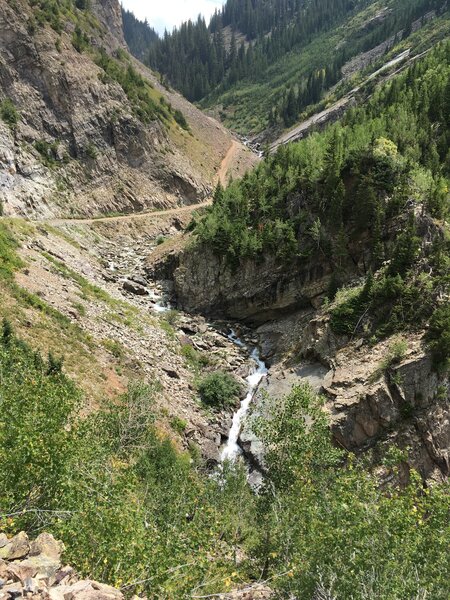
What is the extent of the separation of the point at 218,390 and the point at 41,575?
2719 cm

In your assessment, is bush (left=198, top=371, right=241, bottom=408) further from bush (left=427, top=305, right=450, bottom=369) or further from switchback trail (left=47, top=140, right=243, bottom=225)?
switchback trail (left=47, top=140, right=243, bottom=225)

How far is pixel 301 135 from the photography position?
12369 centimetres

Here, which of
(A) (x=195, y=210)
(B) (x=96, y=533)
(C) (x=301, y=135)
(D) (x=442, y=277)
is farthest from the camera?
(C) (x=301, y=135)

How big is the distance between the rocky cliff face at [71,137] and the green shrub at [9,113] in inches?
7.1

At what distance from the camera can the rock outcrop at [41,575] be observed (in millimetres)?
8562

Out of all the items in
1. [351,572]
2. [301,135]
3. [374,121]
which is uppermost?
[301,135]

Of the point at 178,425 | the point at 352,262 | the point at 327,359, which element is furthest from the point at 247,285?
the point at 178,425

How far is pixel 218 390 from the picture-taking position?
36.4 m

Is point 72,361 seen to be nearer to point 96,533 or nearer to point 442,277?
point 96,533

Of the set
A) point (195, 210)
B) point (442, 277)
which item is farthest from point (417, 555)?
point (195, 210)

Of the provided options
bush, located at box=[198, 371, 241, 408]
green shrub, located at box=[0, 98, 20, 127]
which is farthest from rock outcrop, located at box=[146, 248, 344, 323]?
green shrub, located at box=[0, 98, 20, 127]

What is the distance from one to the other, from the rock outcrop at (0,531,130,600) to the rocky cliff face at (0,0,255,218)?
52.3 m

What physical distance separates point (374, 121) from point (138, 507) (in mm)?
56660

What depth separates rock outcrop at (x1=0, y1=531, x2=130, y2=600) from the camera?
8.56m
